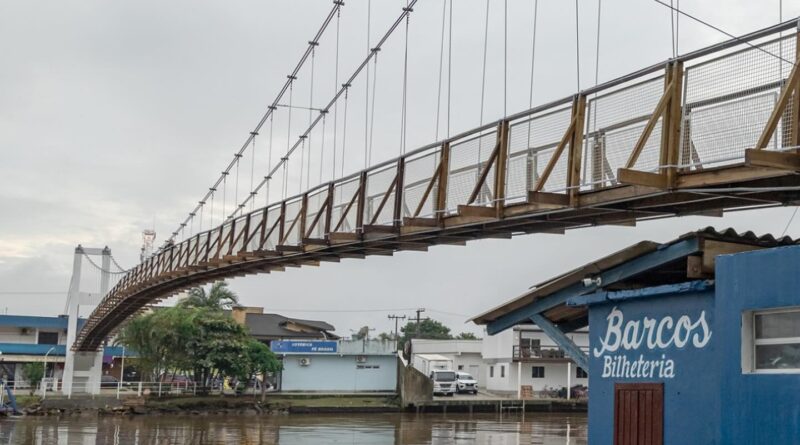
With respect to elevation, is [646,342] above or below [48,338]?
above

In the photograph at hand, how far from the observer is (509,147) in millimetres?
14953

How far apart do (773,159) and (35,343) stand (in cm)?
6649

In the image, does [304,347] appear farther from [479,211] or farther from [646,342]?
[646,342]

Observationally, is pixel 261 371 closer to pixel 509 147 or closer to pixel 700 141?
pixel 509 147

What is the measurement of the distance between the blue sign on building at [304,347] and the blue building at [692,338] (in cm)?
4180

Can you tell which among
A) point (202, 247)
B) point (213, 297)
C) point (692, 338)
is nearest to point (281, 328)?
point (213, 297)

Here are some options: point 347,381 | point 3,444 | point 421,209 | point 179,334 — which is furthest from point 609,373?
point 347,381

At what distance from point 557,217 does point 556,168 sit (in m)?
1.41

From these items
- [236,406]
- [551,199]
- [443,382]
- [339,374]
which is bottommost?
[236,406]

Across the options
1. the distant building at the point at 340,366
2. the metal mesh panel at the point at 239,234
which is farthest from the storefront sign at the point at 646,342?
the distant building at the point at 340,366

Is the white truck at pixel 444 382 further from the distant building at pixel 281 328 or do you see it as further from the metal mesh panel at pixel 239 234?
the metal mesh panel at pixel 239 234

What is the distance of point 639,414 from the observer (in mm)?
11305

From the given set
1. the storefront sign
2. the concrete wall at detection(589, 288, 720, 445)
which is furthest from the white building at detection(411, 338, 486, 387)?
the storefront sign

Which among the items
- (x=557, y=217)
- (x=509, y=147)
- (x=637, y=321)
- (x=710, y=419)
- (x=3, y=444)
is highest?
(x=509, y=147)
